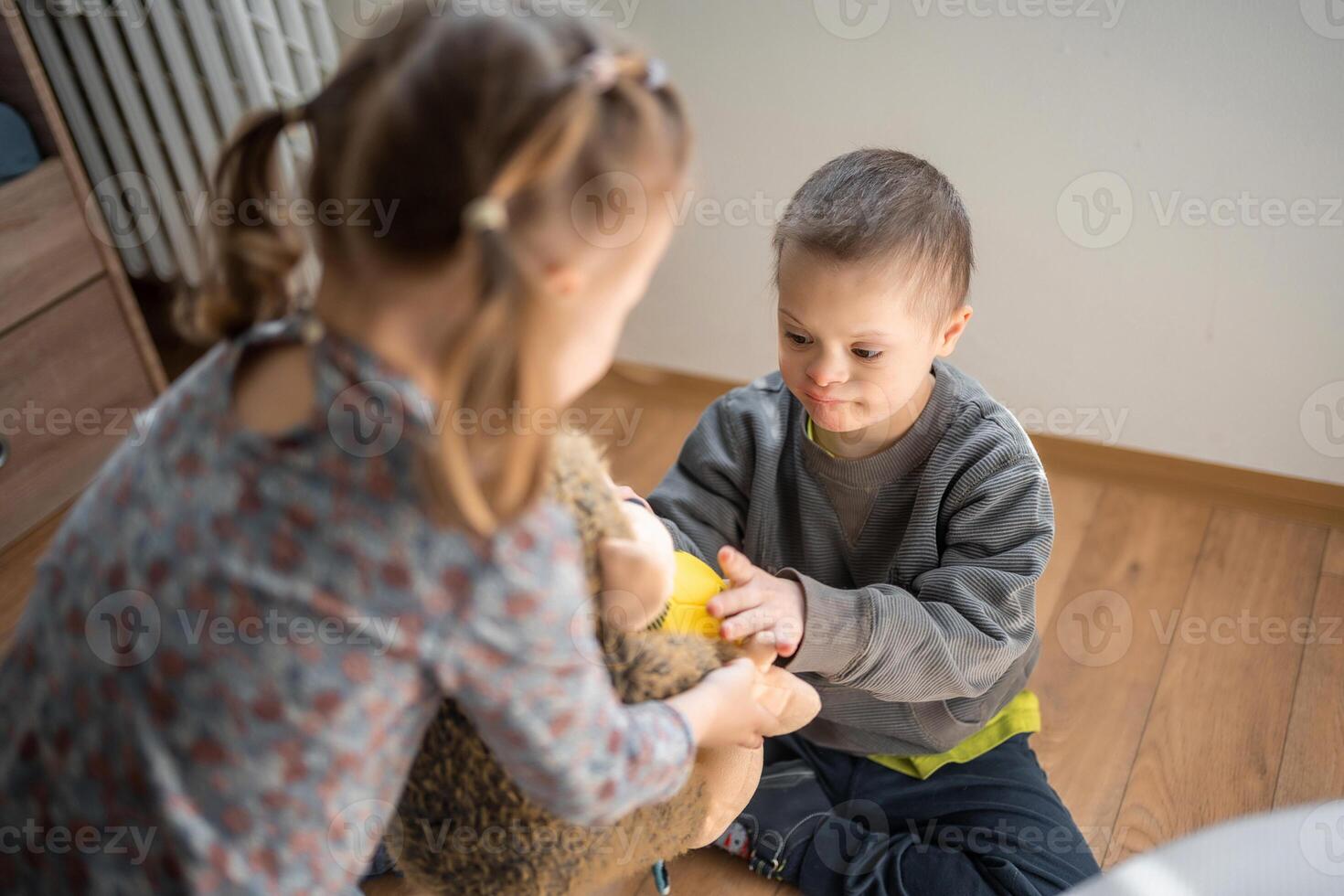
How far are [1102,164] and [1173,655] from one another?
604 mm

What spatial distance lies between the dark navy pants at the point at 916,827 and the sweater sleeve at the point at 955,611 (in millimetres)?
143

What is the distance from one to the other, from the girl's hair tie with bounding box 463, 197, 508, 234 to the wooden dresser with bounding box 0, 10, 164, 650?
1.29 m

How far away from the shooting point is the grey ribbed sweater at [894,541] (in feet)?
3.21

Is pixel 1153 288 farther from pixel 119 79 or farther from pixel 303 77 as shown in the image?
pixel 119 79

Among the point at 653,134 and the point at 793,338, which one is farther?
the point at 793,338

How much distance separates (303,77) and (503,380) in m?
1.36

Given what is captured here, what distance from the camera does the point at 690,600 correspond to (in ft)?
2.93

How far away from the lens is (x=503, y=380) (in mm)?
583

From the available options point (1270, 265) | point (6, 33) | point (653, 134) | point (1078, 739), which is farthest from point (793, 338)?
point (6, 33)

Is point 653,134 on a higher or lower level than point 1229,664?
higher
